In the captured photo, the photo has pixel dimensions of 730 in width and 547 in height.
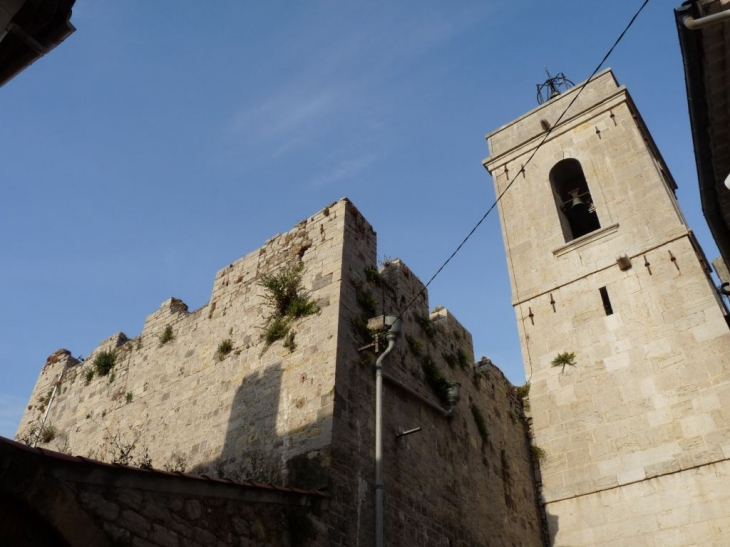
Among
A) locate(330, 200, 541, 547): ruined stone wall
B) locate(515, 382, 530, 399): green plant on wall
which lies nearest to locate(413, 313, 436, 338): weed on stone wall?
locate(330, 200, 541, 547): ruined stone wall

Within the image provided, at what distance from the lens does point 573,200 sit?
48.6ft

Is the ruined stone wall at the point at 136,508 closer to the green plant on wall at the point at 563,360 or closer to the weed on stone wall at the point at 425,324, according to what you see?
the weed on stone wall at the point at 425,324

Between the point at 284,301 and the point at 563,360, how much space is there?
638cm

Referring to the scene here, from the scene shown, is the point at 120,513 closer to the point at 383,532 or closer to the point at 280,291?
the point at 383,532

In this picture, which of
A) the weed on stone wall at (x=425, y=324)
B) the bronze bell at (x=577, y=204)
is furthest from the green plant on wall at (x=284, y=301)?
the bronze bell at (x=577, y=204)

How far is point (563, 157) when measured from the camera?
15.5 meters

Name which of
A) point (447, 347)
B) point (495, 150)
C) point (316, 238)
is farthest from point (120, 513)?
point (495, 150)

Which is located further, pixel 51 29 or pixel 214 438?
pixel 214 438

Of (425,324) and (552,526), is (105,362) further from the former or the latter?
(552,526)

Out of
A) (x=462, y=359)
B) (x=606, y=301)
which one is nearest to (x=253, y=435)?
(x=462, y=359)

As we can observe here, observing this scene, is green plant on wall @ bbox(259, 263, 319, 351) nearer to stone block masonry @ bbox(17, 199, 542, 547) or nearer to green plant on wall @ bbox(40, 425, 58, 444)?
stone block masonry @ bbox(17, 199, 542, 547)

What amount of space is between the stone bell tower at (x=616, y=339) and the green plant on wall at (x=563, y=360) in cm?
2

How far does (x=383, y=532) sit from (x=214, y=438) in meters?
Result: 2.67

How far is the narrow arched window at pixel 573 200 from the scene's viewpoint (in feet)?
48.7
